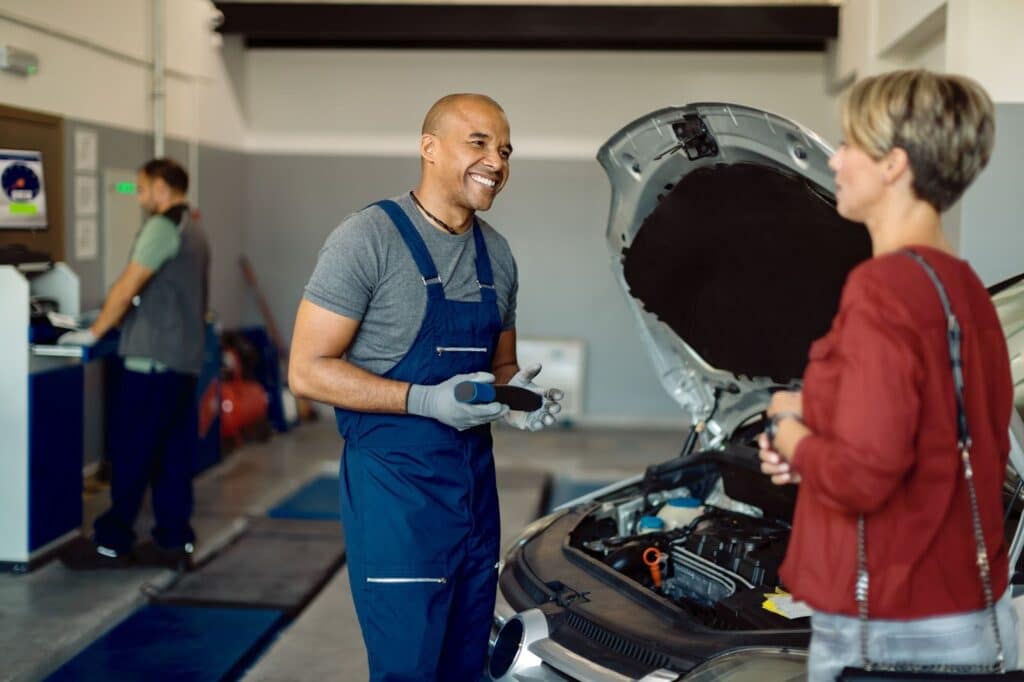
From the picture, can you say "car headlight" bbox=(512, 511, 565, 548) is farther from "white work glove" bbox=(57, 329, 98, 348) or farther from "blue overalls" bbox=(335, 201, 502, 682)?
"white work glove" bbox=(57, 329, 98, 348)

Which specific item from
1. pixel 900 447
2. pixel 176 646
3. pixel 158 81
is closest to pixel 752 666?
pixel 900 447

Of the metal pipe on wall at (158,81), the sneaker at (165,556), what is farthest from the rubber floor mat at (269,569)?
the metal pipe on wall at (158,81)

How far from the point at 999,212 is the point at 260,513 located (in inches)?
157

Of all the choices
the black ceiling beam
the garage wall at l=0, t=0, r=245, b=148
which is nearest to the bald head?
the garage wall at l=0, t=0, r=245, b=148

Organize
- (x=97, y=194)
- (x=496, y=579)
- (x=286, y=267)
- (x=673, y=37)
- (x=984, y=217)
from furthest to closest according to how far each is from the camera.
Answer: (x=286, y=267) < (x=673, y=37) < (x=97, y=194) < (x=984, y=217) < (x=496, y=579)

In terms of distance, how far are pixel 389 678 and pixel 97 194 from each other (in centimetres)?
499

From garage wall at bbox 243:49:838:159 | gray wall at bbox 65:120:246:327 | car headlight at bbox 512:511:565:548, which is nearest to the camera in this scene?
car headlight at bbox 512:511:565:548

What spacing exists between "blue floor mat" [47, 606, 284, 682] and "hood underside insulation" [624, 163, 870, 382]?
2045mm

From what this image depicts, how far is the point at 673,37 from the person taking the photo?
7.81 metres

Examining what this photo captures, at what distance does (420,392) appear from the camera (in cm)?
221

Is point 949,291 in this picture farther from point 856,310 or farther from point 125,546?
point 125,546

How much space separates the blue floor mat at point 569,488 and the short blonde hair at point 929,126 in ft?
16.7

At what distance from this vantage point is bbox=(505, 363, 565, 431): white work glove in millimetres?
2379

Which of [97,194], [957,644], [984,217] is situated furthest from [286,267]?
[957,644]
